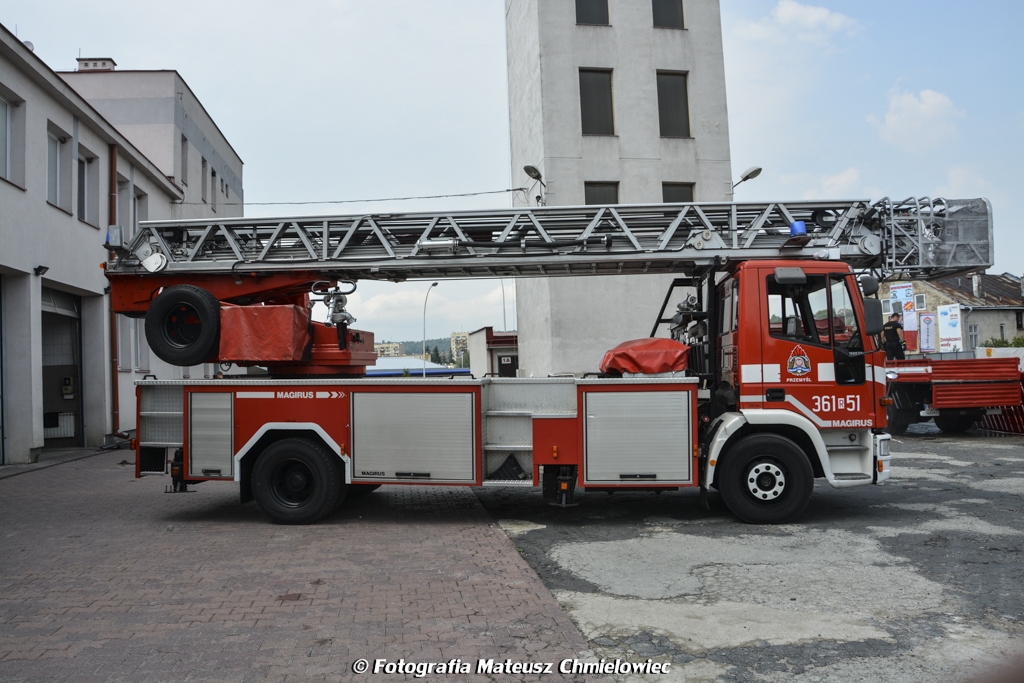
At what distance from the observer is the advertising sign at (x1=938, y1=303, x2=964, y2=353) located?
40688 millimetres

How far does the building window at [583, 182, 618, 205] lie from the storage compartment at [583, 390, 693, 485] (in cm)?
1322

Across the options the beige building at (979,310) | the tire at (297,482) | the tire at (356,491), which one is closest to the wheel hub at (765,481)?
the tire at (297,482)

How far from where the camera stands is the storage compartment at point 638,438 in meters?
8.22

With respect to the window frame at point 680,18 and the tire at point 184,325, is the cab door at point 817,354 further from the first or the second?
the window frame at point 680,18

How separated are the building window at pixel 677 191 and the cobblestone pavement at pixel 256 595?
13818 mm

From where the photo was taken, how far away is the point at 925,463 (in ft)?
42.0

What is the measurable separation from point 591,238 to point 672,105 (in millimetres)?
14107

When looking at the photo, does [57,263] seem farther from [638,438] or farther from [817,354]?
[817,354]

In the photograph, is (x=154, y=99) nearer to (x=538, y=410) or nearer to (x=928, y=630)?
(x=538, y=410)

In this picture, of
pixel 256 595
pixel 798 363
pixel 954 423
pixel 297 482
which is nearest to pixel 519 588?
pixel 256 595

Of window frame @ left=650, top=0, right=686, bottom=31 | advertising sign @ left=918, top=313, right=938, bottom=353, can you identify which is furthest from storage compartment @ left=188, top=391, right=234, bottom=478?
advertising sign @ left=918, top=313, right=938, bottom=353

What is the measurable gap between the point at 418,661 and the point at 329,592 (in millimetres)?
1689

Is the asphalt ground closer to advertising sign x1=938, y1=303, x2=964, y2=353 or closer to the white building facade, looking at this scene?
the white building facade

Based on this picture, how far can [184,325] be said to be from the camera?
8898 mm
